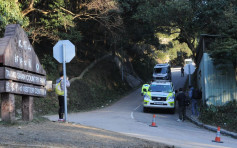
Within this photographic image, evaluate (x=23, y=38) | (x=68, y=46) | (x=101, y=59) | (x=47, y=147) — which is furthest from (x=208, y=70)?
(x=101, y=59)

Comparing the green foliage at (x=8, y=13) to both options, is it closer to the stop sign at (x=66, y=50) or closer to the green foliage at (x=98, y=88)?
the stop sign at (x=66, y=50)

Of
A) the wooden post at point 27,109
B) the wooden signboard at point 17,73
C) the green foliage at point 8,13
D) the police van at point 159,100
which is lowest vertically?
the police van at point 159,100

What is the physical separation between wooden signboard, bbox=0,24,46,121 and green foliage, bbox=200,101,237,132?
9.13 meters

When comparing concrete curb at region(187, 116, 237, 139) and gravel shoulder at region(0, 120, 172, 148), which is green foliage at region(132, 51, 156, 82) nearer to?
concrete curb at region(187, 116, 237, 139)

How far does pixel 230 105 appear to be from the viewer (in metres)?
17.3

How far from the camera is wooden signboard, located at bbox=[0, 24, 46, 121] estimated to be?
760 cm

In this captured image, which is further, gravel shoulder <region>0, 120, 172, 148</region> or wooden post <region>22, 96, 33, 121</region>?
wooden post <region>22, 96, 33, 121</region>

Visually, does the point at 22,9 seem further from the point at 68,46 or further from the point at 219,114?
the point at 219,114

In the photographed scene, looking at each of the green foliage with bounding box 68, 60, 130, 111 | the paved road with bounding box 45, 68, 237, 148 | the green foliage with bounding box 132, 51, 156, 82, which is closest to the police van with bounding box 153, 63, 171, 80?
the green foliage with bounding box 68, 60, 130, 111

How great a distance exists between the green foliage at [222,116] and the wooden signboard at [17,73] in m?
9.13

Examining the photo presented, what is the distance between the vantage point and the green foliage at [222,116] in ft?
46.9

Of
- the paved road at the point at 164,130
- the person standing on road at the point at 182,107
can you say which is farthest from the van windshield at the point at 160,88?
the paved road at the point at 164,130

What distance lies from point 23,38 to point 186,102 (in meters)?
10.9

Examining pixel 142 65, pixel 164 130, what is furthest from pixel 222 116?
pixel 142 65
